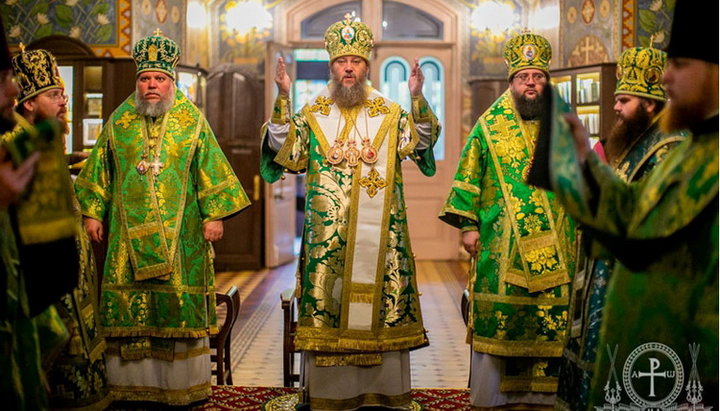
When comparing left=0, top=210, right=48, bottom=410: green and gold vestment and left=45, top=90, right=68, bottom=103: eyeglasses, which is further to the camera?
left=45, top=90, right=68, bottom=103: eyeglasses

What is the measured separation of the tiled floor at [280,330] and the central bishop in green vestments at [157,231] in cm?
105

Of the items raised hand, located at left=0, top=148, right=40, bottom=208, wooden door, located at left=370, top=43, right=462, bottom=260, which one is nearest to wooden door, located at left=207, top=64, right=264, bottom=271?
wooden door, located at left=370, top=43, right=462, bottom=260

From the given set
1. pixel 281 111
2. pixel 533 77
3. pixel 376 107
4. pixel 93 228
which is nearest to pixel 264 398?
pixel 93 228

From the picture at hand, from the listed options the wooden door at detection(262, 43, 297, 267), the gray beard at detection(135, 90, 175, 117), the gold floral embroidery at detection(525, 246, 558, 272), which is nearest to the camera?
the gold floral embroidery at detection(525, 246, 558, 272)

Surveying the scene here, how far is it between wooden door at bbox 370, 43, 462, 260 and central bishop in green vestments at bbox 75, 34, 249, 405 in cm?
854

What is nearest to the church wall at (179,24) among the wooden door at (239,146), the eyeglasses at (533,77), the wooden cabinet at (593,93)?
the wooden cabinet at (593,93)

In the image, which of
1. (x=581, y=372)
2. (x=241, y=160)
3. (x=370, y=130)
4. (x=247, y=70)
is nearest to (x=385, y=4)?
(x=247, y=70)

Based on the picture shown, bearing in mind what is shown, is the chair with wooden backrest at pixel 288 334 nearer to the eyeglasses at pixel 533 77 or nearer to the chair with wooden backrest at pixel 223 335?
the chair with wooden backrest at pixel 223 335

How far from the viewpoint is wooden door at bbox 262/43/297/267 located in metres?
12.2

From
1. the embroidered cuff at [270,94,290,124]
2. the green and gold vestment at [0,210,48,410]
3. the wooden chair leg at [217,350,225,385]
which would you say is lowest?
the wooden chair leg at [217,350,225,385]

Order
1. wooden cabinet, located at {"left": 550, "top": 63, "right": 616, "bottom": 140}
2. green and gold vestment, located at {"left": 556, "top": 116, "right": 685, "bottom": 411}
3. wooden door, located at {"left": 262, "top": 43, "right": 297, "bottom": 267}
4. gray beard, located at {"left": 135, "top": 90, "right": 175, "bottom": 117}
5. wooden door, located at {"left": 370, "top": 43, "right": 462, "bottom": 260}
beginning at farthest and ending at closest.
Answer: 1. wooden door, located at {"left": 370, "top": 43, "right": 462, "bottom": 260}
2. wooden door, located at {"left": 262, "top": 43, "right": 297, "bottom": 267}
3. wooden cabinet, located at {"left": 550, "top": 63, "right": 616, "bottom": 140}
4. gray beard, located at {"left": 135, "top": 90, "right": 175, "bottom": 117}
5. green and gold vestment, located at {"left": 556, "top": 116, "right": 685, "bottom": 411}

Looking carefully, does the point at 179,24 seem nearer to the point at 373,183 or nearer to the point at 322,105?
the point at 322,105

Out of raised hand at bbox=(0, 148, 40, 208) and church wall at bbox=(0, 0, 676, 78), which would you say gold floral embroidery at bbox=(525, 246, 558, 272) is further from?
church wall at bbox=(0, 0, 676, 78)

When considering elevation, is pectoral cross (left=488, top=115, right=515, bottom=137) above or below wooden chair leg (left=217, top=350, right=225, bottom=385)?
above
